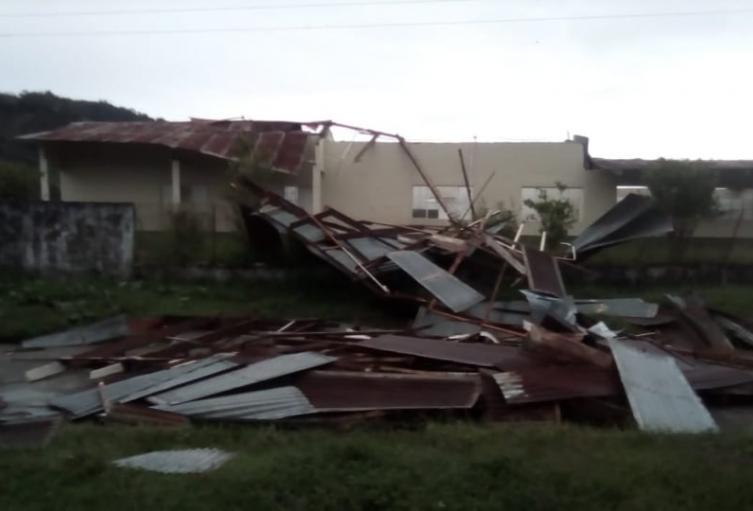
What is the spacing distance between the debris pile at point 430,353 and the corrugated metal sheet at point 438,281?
0.03m

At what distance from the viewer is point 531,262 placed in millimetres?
12695

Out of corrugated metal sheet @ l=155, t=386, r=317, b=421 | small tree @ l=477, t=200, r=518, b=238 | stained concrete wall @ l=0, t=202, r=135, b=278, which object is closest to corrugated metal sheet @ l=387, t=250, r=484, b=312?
small tree @ l=477, t=200, r=518, b=238

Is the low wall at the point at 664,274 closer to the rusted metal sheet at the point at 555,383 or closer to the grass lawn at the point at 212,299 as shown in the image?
the grass lawn at the point at 212,299

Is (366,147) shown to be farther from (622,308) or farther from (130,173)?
(622,308)

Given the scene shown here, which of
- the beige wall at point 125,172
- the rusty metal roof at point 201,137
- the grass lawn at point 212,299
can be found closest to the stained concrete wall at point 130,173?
the beige wall at point 125,172

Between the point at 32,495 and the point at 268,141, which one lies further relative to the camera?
the point at 268,141

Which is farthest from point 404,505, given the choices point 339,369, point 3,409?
point 3,409

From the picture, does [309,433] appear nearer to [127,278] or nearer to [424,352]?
[424,352]

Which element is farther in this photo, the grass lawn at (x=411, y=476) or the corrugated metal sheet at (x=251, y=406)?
the corrugated metal sheet at (x=251, y=406)

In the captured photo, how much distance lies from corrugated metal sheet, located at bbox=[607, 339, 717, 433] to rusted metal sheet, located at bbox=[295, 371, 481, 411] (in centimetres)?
132

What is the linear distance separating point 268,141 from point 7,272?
27.8ft

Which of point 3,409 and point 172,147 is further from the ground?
point 172,147

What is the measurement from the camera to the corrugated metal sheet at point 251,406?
23.6ft

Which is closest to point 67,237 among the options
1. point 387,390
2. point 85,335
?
point 85,335
